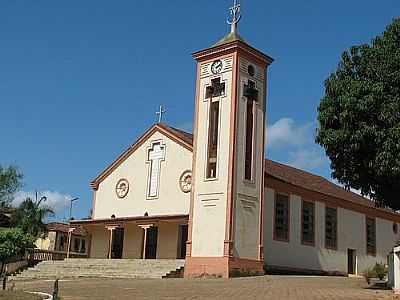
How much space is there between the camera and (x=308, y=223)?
38.5 metres

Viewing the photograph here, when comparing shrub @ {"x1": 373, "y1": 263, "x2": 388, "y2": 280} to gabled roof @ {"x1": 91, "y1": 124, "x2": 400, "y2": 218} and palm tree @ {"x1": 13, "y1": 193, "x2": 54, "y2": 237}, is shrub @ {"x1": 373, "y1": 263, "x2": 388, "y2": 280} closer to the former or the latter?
gabled roof @ {"x1": 91, "y1": 124, "x2": 400, "y2": 218}

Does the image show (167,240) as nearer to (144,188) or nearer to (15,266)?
(144,188)

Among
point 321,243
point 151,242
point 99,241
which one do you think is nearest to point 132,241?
point 151,242

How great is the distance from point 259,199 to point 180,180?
6201mm

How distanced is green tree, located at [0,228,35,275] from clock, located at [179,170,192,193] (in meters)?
9.47

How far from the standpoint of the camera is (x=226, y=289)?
870 inches

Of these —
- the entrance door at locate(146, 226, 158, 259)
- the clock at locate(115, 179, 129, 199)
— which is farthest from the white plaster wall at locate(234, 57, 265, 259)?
the clock at locate(115, 179, 129, 199)

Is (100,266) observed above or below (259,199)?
below

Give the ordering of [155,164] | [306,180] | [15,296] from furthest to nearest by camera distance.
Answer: [306,180]
[155,164]
[15,296]

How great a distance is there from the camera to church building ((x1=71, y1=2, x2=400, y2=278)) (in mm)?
31016

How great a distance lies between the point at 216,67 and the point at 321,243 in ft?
46.5

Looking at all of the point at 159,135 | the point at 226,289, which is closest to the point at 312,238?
the point at 159,135

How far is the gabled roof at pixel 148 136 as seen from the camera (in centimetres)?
3750

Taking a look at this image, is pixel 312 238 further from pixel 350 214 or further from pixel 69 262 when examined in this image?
pixel 69 262
